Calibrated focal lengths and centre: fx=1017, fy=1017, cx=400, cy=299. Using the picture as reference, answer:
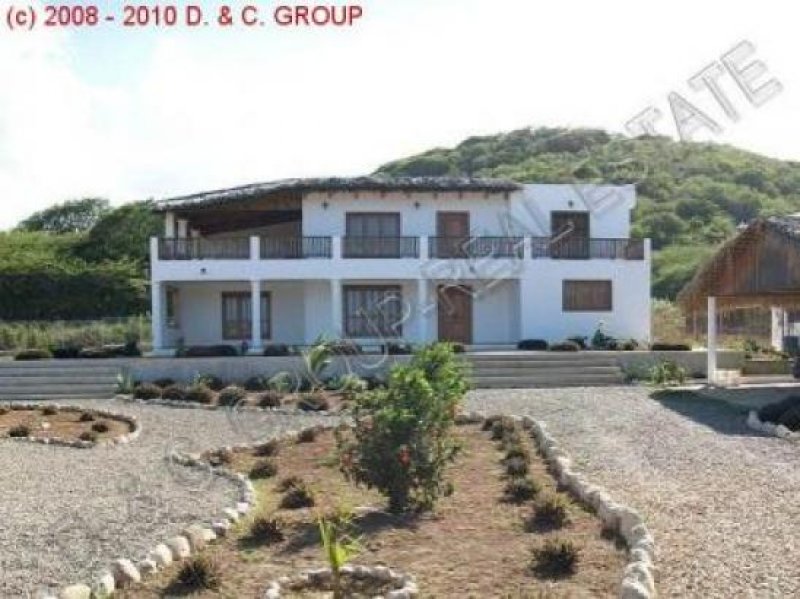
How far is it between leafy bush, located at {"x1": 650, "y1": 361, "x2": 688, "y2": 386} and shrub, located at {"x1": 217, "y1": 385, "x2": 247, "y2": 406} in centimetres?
930

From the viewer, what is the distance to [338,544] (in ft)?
23.5

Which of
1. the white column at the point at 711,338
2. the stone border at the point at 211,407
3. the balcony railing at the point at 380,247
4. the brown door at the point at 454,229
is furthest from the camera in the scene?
the brown door at the point at 454,229

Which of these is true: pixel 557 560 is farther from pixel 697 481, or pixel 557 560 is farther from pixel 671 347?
pixel 671 347

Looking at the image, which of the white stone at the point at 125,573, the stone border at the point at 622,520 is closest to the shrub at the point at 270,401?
the stone border at the point at 622,520

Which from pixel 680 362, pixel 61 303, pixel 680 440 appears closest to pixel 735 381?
pixel 680 362

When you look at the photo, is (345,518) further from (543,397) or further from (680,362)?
(680,362)

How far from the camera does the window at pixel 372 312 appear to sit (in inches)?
1180

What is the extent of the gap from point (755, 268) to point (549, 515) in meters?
12.9

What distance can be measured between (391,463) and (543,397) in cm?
1079

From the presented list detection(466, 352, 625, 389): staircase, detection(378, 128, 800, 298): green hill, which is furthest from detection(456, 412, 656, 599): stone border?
detection(378, 128, 800, 298): green hill

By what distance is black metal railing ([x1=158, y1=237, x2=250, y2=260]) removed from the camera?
2864 centimetres

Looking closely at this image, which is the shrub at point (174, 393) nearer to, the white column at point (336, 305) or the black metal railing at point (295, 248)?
the white column at point (336, 305)

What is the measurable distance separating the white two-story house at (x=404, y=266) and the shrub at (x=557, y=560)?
69.6 ft

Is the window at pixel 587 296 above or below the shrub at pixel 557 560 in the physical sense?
above
